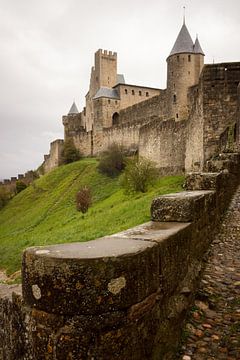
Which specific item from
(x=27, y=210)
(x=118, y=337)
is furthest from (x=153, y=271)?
(x=27, y=210)

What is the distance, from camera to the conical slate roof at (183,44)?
42.2 metres

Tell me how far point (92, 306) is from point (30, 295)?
45 centimetres

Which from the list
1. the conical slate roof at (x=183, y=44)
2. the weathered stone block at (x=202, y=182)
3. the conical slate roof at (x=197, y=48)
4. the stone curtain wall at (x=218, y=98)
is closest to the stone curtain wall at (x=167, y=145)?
the stone curtain wall at (x=218, y=98)

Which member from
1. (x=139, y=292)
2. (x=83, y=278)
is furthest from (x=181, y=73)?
(x=83, y=278)

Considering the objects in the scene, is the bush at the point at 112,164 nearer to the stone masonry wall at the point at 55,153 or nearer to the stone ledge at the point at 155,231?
the stone masonry wall at the point at 55,153

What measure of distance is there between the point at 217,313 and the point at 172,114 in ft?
129

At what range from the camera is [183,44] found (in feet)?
140

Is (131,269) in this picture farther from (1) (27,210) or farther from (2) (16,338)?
(1) (27,210)

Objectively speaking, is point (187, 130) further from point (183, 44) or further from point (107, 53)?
point (107, 53)

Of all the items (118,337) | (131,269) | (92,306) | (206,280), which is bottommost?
(206,280)

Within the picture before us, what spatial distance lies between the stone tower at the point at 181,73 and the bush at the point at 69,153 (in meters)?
19.2

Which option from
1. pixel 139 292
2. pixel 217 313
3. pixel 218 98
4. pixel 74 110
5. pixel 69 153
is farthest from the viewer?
pixel 74 110

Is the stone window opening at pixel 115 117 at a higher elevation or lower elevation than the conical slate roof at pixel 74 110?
lower

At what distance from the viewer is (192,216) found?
13.5 ft
